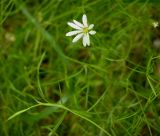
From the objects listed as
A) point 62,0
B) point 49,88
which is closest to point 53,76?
point 49,88

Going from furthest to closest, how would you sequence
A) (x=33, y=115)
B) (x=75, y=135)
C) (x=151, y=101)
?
(x=75, y=135), (x=33, y=115), (x=151, y=101)

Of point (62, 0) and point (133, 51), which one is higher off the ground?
point (62, 0)

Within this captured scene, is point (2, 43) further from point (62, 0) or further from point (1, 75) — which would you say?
point (62, 0)

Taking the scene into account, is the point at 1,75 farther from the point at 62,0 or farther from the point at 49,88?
the point at 62,0

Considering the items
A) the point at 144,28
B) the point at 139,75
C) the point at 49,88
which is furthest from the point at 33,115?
the point at 144,28

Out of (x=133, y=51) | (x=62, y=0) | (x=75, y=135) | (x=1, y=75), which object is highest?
(x=62, y=0)

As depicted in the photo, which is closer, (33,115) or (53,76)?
(33,115)

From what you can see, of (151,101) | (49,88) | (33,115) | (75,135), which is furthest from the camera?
(49,88)
